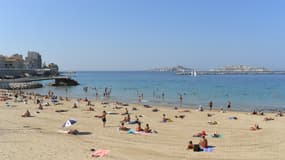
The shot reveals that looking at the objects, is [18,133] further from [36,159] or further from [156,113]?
[156,113]

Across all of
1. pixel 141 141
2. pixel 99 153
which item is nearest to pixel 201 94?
pixel 141 141

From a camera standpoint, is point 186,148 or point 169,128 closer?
point 186,148

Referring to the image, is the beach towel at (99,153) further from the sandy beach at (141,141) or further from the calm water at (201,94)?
the calm water at (201,94)

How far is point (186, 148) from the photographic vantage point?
55.6ft

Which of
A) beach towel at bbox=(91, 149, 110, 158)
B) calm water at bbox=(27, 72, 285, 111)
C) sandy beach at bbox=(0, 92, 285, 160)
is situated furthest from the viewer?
calm water at bbox=(27, 72, 285, 111)

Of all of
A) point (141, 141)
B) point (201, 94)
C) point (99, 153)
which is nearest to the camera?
point (99, 153)

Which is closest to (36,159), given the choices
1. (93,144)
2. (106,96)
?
(93,144)

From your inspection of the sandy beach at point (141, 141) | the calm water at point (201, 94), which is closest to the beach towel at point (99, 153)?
the sandy beach at point (141, 141)

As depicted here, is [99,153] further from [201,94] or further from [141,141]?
[201,94]

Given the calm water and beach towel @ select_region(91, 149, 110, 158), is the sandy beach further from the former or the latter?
the calm water

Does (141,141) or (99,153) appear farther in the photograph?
(141,141)

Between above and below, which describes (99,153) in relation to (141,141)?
above

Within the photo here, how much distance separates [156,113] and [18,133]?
16.0 metres

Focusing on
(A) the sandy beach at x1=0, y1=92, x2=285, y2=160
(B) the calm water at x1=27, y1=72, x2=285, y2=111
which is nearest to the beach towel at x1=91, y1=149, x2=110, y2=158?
(A) the sandy beach at x1=0, y1=92, x2=285, y2=160
